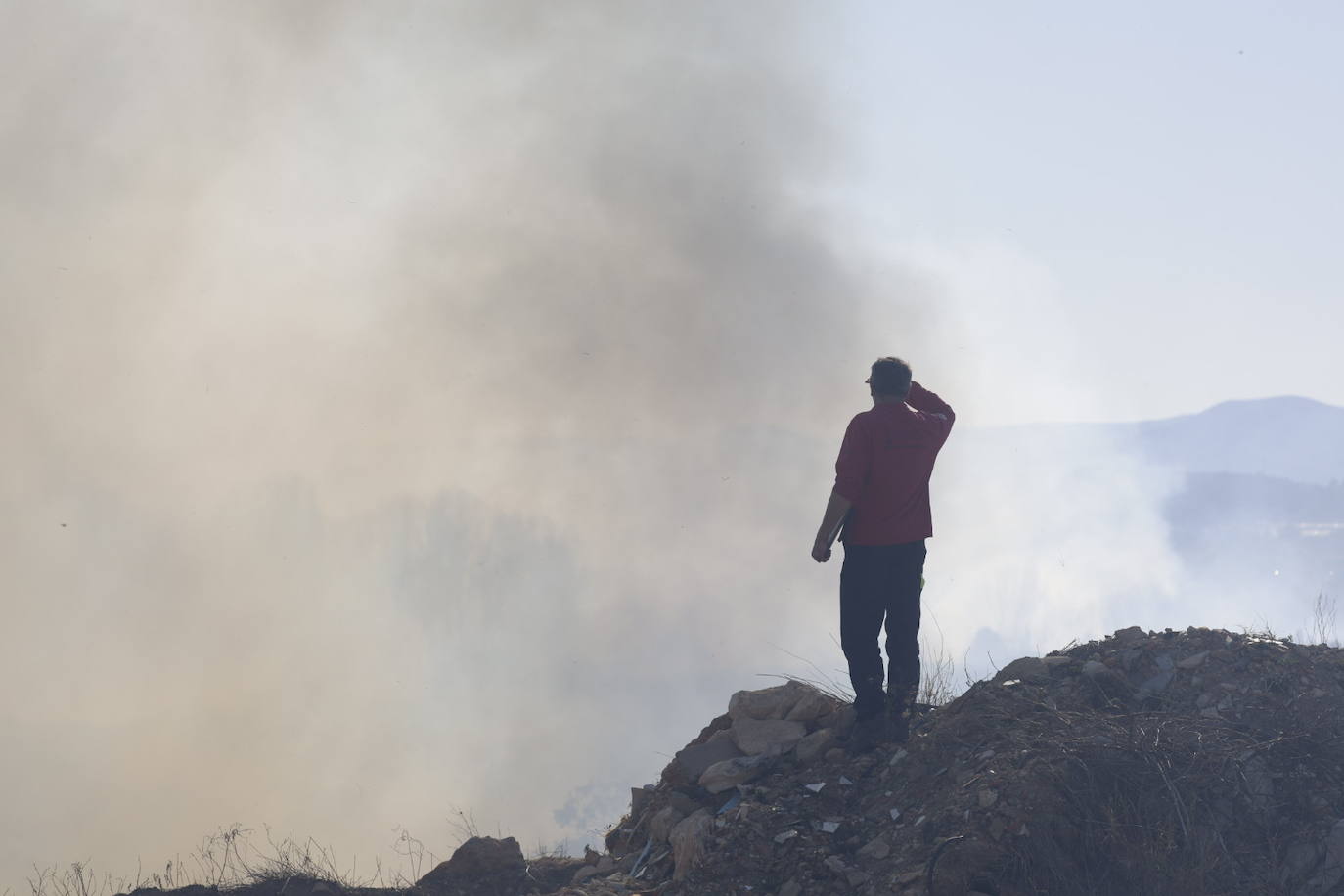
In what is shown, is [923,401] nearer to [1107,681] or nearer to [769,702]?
[1107,681]

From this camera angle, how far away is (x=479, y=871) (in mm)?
5773

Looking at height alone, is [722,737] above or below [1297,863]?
above

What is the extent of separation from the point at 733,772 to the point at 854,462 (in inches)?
65.2

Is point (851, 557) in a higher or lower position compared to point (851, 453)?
lower

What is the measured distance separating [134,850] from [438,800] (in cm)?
4739

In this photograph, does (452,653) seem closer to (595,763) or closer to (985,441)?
(595,763)

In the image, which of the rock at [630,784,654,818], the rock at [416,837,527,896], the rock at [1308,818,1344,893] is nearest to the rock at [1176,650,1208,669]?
the rock at [1308,818,1344,893]

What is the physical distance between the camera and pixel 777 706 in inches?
237

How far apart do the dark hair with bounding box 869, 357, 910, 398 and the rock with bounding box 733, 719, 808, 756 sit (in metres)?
1.79

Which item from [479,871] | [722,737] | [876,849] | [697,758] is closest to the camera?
[876,849]

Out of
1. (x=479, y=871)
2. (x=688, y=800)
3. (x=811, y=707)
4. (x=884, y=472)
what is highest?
(x=884, y=472)

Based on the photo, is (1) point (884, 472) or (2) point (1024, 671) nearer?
(1) point (884, 472)

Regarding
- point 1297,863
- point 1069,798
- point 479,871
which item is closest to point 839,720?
point 1069,798

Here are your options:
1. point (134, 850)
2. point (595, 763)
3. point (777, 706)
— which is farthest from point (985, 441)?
point (777, 706)
